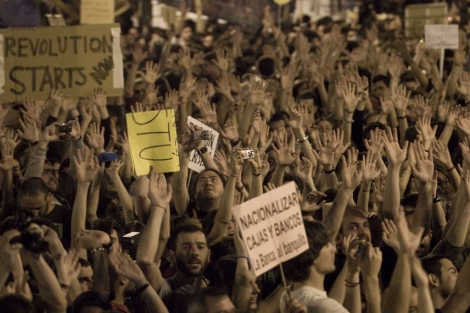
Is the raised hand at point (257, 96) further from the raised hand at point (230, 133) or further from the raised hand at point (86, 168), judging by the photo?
the raised hand at point (86, 168)

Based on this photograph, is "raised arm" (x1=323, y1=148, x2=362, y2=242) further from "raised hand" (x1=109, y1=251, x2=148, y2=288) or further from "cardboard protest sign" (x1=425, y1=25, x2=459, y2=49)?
"cardboard protest sign" (x1=425, y1=25, x2=459, y2=49)

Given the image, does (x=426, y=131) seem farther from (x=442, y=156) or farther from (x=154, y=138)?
(x=154, y=138)

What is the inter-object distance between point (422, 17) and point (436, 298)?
38.1ft

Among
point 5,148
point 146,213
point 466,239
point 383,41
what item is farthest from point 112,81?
point 383,41

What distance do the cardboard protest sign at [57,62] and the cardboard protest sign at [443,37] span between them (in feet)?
15.4

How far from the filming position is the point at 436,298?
584 cm

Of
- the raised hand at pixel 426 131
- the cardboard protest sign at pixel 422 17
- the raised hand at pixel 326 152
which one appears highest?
the raised hand at pixel 426 131

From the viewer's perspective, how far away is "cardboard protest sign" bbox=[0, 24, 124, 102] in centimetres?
1011

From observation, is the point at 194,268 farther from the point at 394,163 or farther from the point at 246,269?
the point at 394,163

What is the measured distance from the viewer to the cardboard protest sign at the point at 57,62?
398 inches

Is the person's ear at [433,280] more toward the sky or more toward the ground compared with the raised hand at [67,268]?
more toward the ground

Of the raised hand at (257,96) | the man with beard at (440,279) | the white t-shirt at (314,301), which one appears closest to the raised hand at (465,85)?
the raised hand at (257,96)

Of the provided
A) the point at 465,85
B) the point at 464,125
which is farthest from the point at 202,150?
the point at 465,85

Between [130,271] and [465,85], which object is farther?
[465,85]
